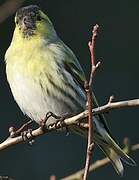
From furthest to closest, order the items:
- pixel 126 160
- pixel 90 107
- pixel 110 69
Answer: pixel 110 69 → pixel 126 160 → pixel 90 107

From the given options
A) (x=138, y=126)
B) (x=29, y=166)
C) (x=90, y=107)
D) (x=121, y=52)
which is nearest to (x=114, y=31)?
(x=121, y=52)

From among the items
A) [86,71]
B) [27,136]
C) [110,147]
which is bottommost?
[86,71]

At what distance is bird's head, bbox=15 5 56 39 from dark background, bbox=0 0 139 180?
2031 mm

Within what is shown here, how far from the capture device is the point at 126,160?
432 cm

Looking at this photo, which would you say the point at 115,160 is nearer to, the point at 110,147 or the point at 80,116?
the point at 110,147

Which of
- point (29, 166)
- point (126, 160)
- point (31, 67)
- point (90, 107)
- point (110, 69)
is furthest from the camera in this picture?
point (110, 69)

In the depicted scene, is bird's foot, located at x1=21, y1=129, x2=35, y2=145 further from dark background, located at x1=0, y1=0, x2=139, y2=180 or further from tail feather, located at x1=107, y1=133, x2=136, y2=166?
dark background, located at x1=0, y1=0, x2=139, y2=180

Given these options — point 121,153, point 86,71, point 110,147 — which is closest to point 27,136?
point 121,153

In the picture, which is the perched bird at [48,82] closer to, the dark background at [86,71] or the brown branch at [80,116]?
the brown branch at [80,116]

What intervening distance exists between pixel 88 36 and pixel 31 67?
2920 mm

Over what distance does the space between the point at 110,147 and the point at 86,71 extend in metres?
2.73

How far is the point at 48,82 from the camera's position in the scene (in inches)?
182

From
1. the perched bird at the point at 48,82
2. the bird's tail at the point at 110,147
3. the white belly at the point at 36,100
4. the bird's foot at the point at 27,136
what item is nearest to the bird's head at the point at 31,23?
the perched bird at the point at 48,82

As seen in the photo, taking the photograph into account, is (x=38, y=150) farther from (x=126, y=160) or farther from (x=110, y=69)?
(x=126, y=160)
